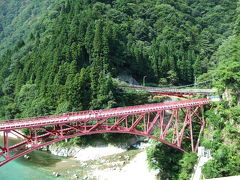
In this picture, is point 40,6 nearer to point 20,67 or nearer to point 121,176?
point 20,67

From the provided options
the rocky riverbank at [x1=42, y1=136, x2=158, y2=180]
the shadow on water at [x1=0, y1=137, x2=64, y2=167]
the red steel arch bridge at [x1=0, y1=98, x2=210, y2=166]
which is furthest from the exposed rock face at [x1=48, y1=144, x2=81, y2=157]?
the red steel arch bridge at [x1=0, y1=98, x2=210, y2=166]

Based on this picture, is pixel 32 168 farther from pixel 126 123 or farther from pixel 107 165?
pixel 126 123

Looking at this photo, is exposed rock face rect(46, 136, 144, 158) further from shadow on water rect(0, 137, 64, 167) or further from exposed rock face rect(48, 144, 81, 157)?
shadow on water rect(0, 137, 64, 167)

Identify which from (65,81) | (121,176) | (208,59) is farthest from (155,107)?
(208,59)

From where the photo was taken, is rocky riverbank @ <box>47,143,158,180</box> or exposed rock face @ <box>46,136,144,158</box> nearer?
rocky riverbank @ <box>47,143,158,180</box>

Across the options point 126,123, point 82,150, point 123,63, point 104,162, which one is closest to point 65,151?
point 82,150
